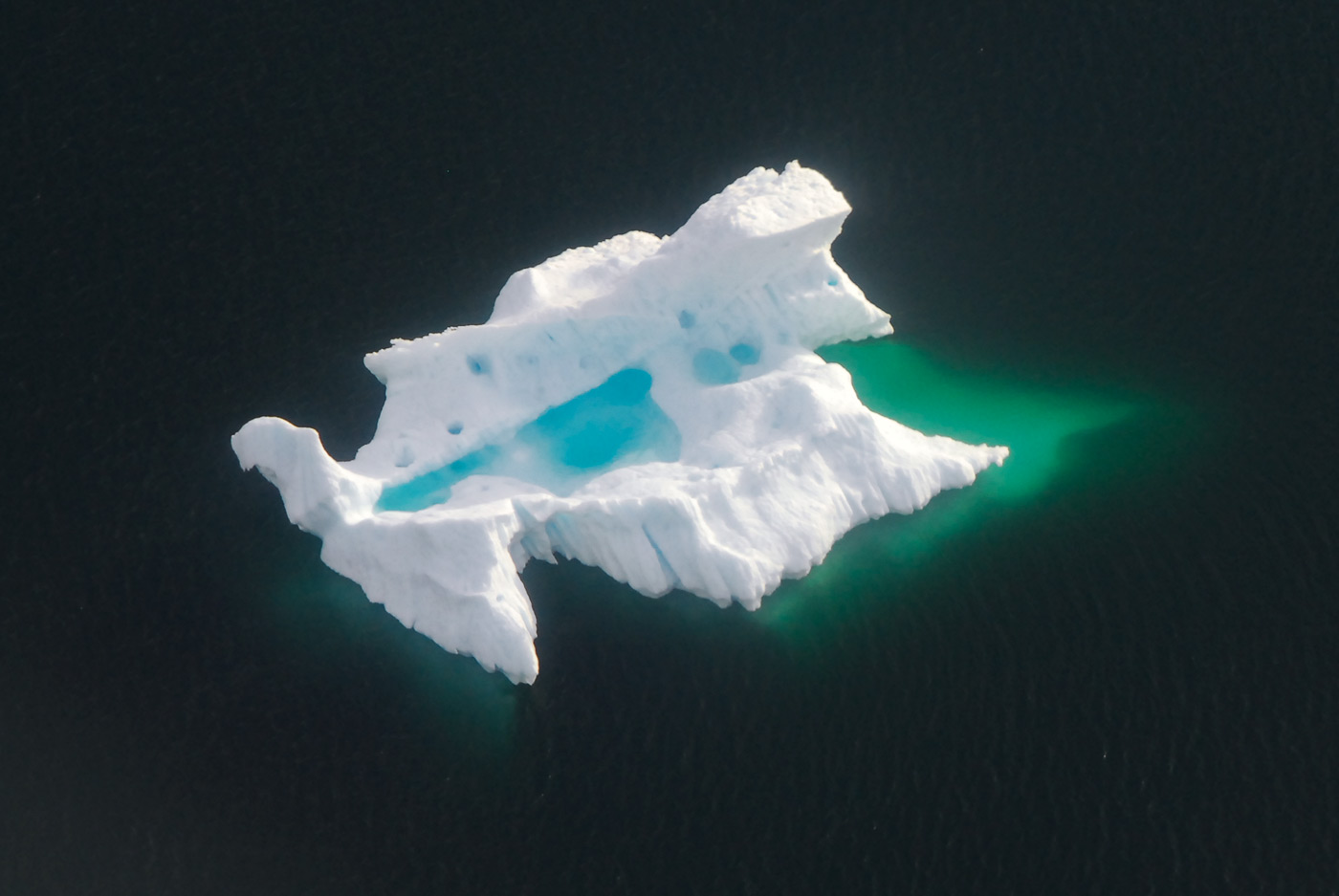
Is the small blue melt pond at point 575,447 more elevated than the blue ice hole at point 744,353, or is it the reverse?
the blue ice hole at point 744,353

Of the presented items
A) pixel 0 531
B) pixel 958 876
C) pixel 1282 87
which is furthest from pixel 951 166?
pixel 0 531

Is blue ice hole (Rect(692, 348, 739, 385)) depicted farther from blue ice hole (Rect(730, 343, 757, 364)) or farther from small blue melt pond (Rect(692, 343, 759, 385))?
blue ice hole (Rect(730, 343, 757, 364))

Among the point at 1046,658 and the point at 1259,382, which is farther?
the point at 1259,382

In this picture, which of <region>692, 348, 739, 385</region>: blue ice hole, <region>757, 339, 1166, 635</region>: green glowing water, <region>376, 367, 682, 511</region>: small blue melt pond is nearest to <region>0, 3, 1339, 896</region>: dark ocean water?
<region>757, 339, 1166, 635</region>: green glowing water

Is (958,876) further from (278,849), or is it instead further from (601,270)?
(601,270)

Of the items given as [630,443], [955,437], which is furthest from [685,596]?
[955,437]

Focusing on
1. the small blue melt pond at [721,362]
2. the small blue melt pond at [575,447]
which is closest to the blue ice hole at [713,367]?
the small blue melt pond at [721,362]

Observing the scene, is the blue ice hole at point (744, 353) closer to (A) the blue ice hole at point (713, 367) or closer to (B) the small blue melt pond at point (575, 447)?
(A) the blue ice hole at point (713, 367)
